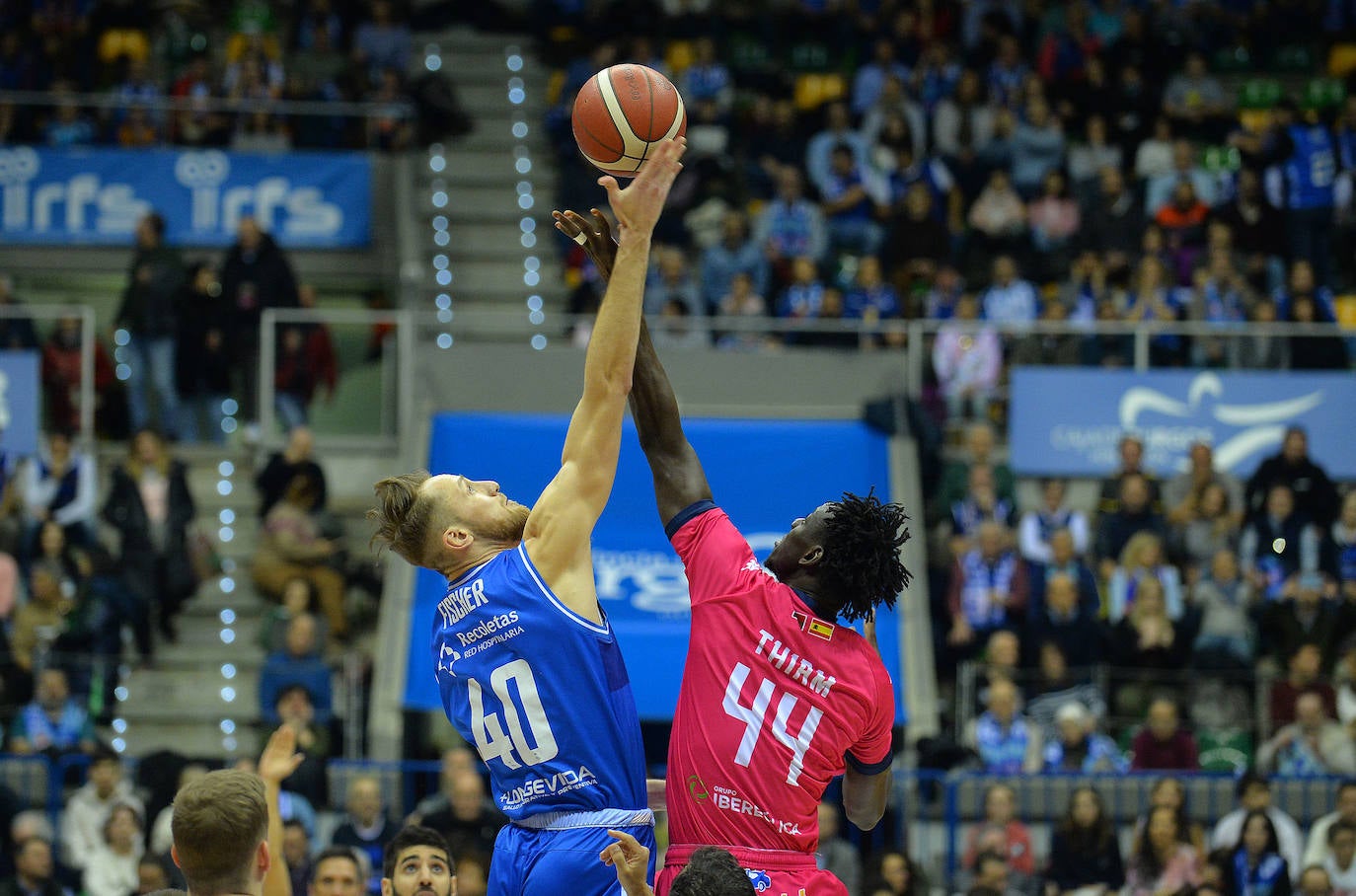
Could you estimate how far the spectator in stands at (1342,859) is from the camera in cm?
1159

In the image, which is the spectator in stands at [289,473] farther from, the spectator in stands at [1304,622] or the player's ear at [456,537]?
the player's ear at [456,537]

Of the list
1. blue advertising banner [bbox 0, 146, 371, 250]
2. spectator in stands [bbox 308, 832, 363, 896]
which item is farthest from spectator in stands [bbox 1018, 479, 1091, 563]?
spectator in stands [bbox 308, 832, 363, 896]

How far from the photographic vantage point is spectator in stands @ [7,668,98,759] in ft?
43.0

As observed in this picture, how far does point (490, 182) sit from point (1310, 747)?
34.2 ft

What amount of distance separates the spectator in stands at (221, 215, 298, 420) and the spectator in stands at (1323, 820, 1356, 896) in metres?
9.64

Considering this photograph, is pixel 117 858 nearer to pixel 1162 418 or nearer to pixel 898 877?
pixel 898 877

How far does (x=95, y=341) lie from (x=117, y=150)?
2.38 m

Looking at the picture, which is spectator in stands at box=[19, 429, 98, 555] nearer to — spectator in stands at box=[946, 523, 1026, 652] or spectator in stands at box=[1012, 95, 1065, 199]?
spectator in stands at box=[946, 523, 1026, 652]

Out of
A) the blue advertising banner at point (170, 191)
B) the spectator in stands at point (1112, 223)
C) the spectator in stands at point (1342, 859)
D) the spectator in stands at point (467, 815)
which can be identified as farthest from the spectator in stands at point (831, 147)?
the spectator in stands at point (467, 815)

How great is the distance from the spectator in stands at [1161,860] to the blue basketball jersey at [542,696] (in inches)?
276

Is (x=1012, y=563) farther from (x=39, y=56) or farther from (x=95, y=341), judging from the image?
(x=39, y=56)

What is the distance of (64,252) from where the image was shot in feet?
61.8

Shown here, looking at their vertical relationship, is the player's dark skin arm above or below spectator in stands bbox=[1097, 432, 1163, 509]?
below

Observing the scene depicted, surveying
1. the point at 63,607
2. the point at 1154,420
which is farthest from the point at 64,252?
the point at 1154,420
